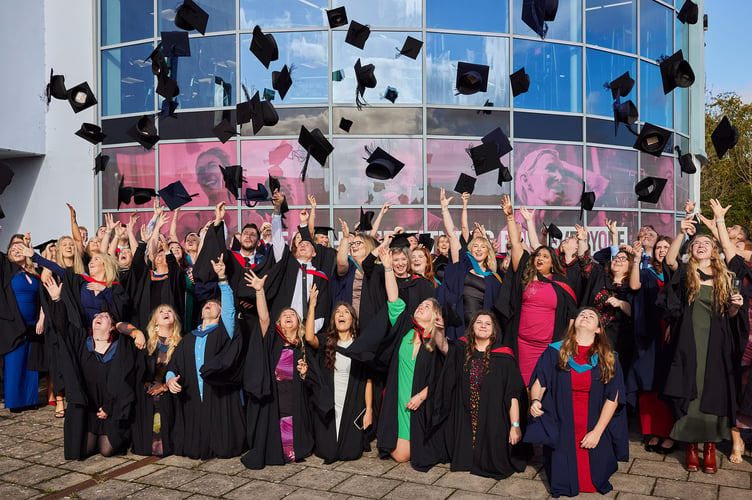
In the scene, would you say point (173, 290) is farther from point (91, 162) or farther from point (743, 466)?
point (91, 162)

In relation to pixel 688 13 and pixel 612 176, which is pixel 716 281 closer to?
pixel 688 13

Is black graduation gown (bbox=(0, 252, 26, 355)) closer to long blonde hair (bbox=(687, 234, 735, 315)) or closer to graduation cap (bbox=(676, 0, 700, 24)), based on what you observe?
long blonde hair (bbox=(687, 234, 735, 315))

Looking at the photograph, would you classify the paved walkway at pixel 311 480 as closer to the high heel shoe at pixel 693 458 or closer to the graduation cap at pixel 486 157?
the high heel shoe at pixel 693 458

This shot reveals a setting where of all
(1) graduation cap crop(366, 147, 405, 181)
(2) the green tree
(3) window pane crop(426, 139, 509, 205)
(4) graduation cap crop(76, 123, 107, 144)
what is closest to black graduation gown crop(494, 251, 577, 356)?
(1) graduation cap crop(366, 147, 405, 181)

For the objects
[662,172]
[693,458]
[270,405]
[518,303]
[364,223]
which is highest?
[662,172]

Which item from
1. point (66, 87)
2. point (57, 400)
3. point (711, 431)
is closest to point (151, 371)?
point (57, 400)

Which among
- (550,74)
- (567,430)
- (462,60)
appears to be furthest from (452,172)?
(567,430)

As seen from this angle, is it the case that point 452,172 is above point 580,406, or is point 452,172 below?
above

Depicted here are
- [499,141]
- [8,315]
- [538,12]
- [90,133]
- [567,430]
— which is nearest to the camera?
[567,430]

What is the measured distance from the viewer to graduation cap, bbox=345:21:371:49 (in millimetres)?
11820

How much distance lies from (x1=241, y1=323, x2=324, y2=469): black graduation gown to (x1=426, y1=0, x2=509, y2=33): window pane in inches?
350

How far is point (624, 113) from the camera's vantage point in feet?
44.0

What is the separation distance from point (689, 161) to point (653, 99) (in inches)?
173

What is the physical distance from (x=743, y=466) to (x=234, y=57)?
10903 mm
